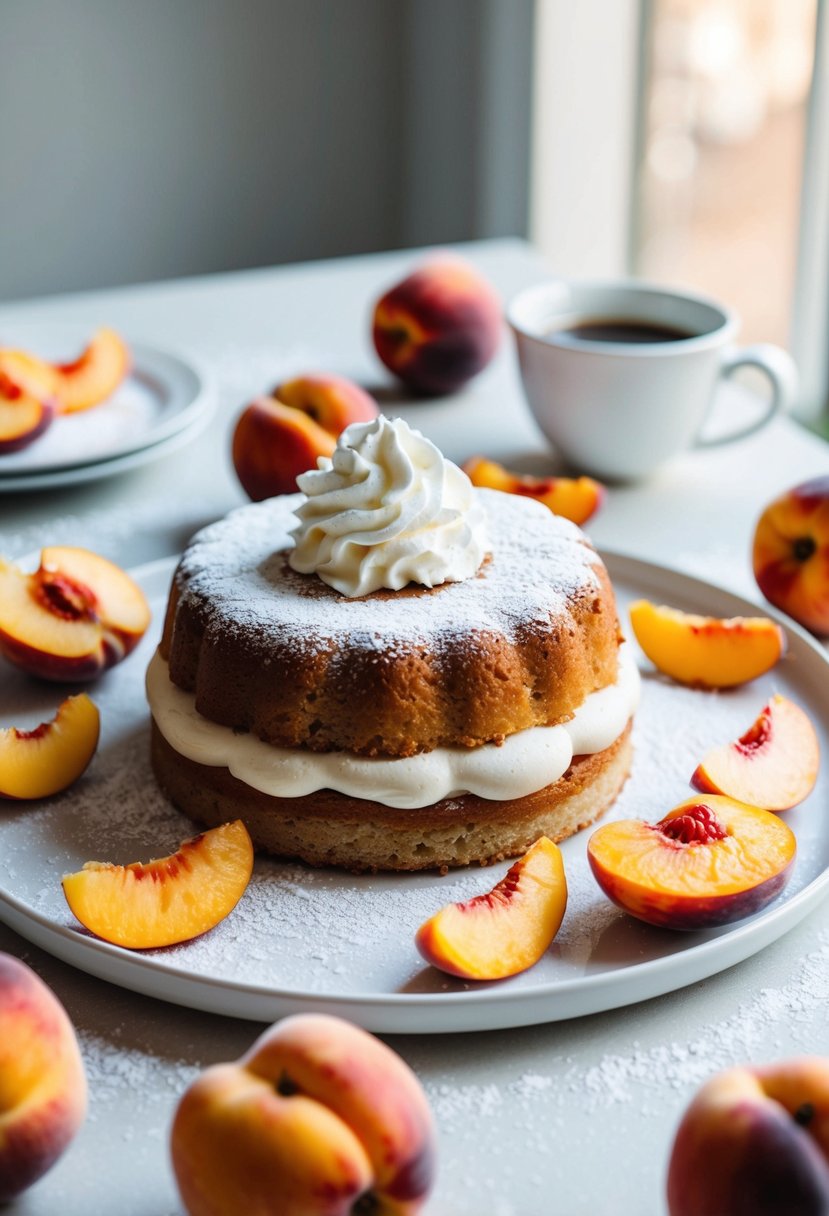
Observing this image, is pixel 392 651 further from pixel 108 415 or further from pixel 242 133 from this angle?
pixel 242 133

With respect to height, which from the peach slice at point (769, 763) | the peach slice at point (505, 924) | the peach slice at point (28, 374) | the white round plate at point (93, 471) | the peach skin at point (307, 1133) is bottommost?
the peach slice at point (769, 763)

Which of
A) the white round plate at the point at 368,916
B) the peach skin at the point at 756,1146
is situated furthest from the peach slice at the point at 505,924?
the peach skin at the point at 756,1146

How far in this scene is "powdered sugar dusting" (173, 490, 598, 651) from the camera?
4.45 ft

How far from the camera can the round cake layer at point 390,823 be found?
1.33 meters

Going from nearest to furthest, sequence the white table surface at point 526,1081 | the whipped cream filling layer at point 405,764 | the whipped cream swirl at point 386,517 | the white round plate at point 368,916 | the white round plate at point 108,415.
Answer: the white table surface at point 526,1081
the white round plate at point 368,916
the whipped cream filling layer at point 405,764
the whipped cream swirl at point 386,517
the white round plate at point 108,415

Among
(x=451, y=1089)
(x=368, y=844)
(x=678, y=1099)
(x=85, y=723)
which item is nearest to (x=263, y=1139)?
(x=451, y=1089)

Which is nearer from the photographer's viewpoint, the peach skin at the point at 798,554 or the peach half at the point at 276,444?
the peach skin at the point at 798,554

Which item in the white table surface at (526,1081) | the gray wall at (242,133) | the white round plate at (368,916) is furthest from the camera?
the gray wall at (242,133)

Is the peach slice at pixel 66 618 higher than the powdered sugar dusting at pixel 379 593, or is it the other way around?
the powdered sugar dusting at pixel 379 593

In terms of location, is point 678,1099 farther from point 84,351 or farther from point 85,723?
point 84,351

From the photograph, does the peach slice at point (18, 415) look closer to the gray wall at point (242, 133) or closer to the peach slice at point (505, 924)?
the peach slice at point (505, 924)

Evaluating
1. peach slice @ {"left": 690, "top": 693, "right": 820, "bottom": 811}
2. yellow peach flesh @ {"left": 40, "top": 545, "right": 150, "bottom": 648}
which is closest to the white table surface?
peach slice @ {"left": 690, "top": 693, "right": 820, "bottom": 811}

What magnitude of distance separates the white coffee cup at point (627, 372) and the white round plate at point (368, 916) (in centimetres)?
62

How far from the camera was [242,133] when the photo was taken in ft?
16.6
